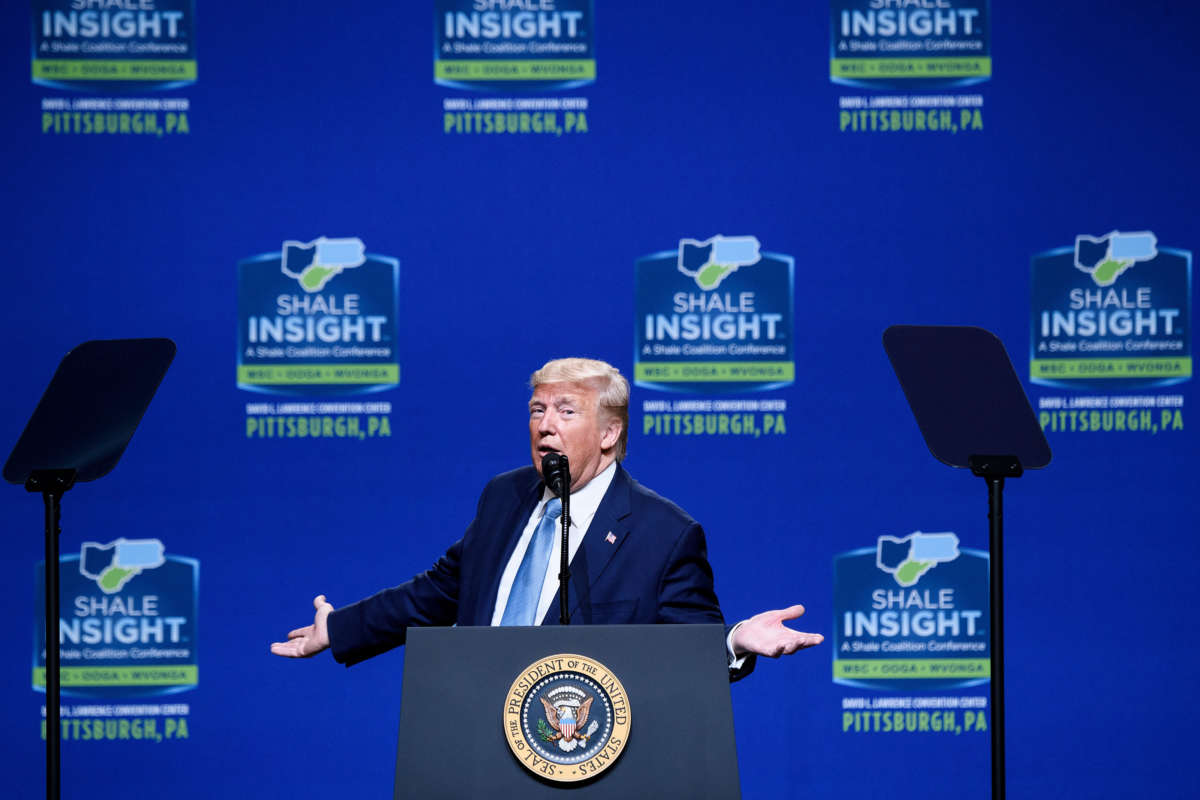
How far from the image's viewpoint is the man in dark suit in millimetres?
2799

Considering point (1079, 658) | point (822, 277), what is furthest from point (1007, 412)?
point (1079, 658)

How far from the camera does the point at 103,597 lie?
399 centimetres

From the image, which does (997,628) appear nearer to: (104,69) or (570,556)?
(570,556)

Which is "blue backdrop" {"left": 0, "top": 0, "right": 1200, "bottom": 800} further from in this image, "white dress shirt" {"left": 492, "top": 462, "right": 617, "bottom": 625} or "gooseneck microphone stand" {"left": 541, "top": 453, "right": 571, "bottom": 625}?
"gooseneck microphone stand" {"left": 541, "top": 453, "right": 571, "bottom": 625}

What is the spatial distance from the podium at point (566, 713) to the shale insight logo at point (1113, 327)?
2499 mm

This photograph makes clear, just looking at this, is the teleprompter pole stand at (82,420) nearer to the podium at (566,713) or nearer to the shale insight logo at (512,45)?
the podium at (566,713)

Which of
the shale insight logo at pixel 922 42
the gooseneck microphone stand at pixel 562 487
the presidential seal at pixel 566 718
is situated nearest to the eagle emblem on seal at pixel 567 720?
the presidential seal at pixel 566 718

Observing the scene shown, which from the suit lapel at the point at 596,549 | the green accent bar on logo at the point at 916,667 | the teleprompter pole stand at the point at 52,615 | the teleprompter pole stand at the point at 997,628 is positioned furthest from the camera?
the green accent bar on logo at the point at 916,667

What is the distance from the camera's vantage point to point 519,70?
13.3ft

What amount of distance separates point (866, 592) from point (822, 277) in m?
1.07

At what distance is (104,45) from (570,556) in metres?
2.57

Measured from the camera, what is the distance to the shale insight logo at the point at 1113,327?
158 inches

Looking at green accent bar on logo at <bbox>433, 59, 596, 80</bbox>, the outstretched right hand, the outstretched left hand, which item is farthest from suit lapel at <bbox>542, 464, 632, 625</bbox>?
green accent bar on logo at <bbox>433, 59, 596, 80</bbox>

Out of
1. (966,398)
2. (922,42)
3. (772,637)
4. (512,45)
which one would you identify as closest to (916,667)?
(966,398)
